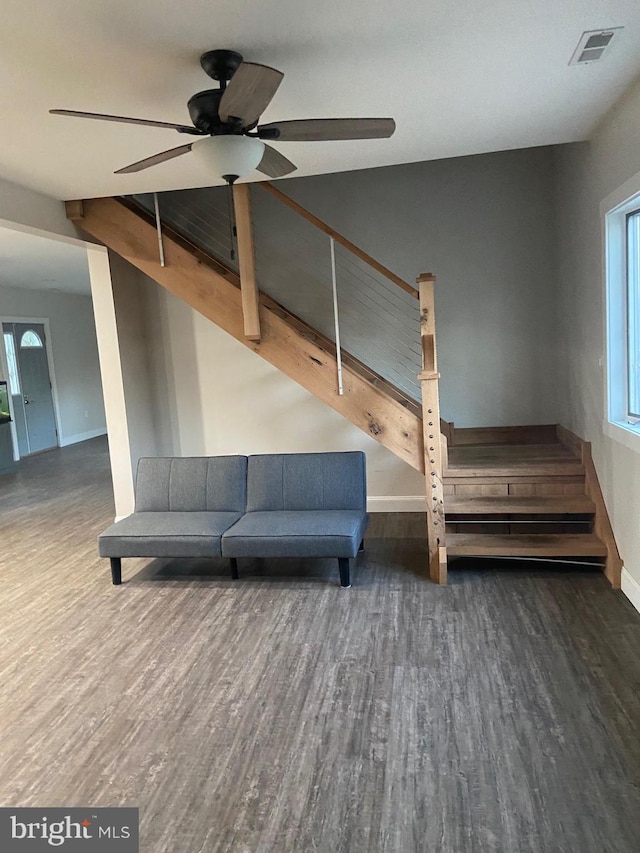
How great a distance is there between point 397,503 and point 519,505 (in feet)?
5.57

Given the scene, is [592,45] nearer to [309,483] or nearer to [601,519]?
[601,519]

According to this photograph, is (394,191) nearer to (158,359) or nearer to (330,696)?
(158,359)

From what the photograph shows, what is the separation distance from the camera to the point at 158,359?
5.91 m

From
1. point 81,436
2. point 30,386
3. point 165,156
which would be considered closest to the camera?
point 165,156

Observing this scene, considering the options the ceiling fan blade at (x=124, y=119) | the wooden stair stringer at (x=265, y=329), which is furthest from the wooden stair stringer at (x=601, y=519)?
the ceiling fan blade at (x=124, y=119)

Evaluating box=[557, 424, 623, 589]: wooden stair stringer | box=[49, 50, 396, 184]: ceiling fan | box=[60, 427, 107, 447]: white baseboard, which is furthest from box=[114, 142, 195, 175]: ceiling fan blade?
box=[60, 427, 107, 447]: white baseboard

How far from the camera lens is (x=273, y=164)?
3.02 metres

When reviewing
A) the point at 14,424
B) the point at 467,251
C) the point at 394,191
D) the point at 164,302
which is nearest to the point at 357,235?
the point at 394,191

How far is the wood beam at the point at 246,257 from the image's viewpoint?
432 centimetres

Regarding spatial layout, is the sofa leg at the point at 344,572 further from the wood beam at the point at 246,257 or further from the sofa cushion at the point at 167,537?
the wood beam at the point at 246,257

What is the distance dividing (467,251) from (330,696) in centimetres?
404

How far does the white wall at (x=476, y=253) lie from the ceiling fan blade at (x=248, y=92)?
126 inches

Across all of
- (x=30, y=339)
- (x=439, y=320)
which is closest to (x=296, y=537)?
(x=439, y=320)

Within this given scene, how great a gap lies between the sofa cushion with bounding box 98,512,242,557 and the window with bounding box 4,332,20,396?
6268 mm
